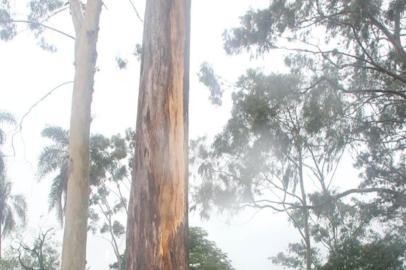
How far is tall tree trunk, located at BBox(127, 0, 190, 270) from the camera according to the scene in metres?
2.89

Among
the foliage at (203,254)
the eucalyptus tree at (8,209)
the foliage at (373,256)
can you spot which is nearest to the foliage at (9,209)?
the eucalyptus tree at (8,209)

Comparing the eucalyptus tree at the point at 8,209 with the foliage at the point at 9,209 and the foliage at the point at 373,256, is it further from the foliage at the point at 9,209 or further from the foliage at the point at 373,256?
the foliage at the point at 373,256

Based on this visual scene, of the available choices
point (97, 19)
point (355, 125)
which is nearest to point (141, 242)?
point (97, 19)

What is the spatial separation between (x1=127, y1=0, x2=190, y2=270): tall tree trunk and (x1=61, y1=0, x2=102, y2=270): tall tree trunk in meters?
3.58

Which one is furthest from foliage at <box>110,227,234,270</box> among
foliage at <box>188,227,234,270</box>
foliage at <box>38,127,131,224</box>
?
foliage at <box>38,127,131,224</box>

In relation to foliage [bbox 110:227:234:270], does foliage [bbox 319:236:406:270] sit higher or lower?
lower

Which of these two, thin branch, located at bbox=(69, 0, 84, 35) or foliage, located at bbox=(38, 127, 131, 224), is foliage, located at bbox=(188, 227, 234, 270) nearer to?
foliage, located at bbox=(38, 127, 131, 224)

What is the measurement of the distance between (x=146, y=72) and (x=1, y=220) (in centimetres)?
2245

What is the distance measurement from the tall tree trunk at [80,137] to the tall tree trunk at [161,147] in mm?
3578

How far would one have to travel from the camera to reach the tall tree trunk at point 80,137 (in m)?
6.35

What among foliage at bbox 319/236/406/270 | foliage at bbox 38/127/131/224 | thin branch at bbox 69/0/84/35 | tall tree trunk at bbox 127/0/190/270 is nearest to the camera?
tall tree trunk at bbox 127/0/190/270

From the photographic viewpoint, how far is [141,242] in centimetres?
288

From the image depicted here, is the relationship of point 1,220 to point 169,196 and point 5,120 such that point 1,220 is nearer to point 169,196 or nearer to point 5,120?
point 5,120

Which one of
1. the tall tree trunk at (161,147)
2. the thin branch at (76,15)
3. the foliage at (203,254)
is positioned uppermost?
the thin branch at (76,15)
